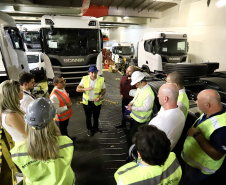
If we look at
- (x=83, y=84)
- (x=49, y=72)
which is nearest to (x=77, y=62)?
(x=49, y=72)

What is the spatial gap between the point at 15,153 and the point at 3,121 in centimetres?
76

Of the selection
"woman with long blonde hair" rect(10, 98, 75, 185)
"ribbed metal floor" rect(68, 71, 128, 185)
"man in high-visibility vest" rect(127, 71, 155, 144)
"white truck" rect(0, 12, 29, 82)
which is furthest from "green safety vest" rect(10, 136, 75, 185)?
"white truck" rect(0, 12, 29, 82)

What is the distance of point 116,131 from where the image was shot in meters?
4.30

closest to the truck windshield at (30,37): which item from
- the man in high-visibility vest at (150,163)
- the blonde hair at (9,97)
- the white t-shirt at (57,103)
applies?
the white t-shirt at (57,103)

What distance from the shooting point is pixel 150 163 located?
3.56ft

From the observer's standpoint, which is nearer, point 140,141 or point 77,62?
point 140,141

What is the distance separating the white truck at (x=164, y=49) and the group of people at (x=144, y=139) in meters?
5.36

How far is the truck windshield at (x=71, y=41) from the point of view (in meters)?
5.99

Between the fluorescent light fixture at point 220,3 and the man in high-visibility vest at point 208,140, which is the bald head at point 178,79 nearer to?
the man in high-visibility vest at point 208,140

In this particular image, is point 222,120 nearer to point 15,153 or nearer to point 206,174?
point 206,174

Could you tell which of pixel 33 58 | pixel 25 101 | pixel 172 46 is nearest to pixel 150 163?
pixel 25 101

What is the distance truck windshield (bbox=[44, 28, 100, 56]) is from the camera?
599 cm

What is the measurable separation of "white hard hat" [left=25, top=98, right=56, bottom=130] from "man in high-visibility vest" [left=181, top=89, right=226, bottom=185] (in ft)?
5.25

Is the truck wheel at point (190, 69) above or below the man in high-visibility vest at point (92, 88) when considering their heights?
above
